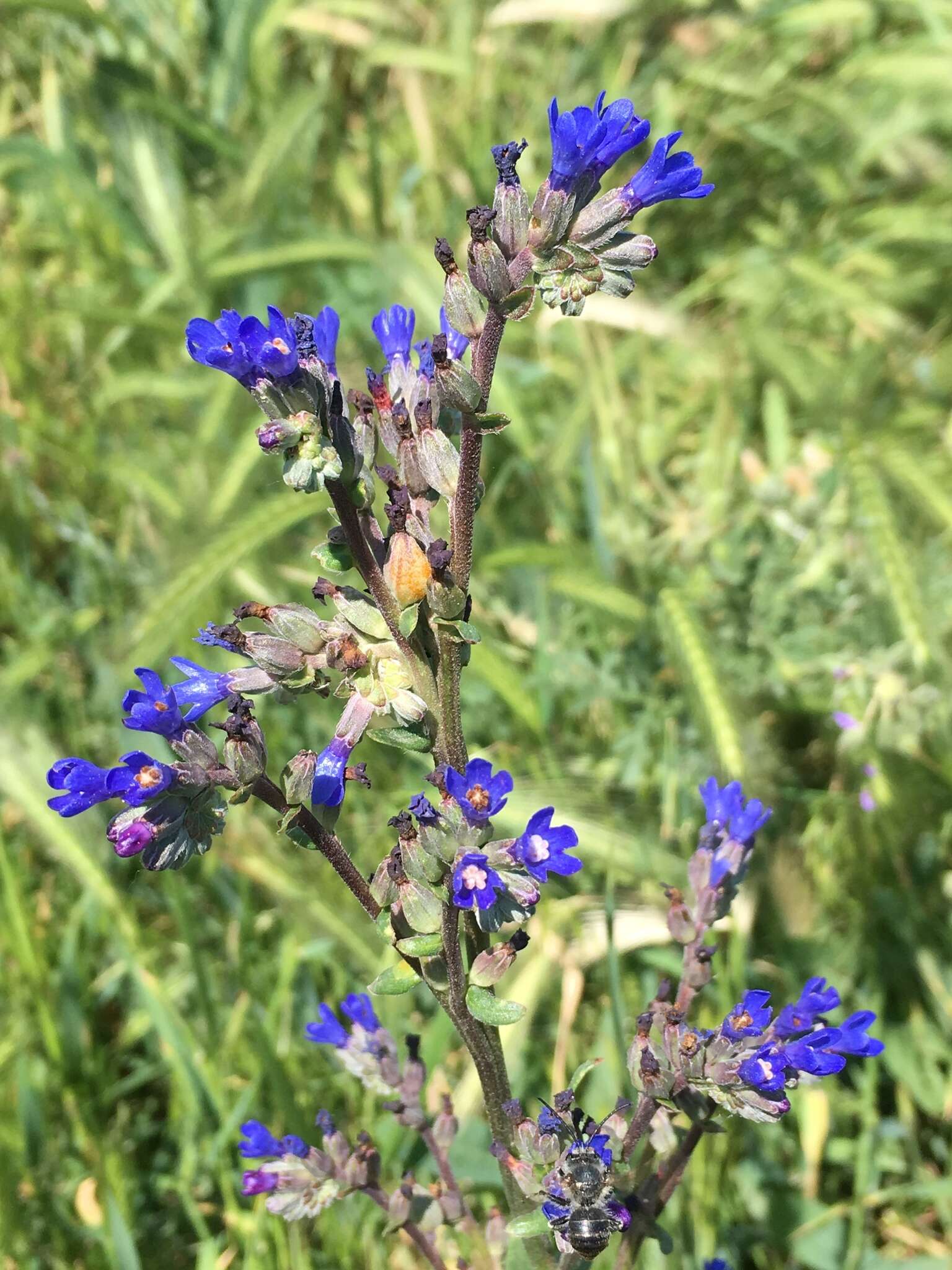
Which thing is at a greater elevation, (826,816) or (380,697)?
(826,816)

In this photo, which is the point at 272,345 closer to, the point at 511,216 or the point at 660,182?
the point at 511,216

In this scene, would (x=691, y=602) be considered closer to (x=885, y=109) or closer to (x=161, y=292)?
(x=161, y=292)

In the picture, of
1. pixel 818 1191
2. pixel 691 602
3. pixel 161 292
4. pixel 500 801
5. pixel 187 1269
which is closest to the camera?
pixel 500 801

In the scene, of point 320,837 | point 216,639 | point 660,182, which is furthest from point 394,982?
point 660,182

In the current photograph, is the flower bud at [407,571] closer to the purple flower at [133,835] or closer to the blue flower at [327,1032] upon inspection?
the purple flower at [133,835]

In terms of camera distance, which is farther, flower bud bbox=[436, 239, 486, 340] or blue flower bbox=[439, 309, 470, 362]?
blue flower bbox=[439, 309, 470, 362]

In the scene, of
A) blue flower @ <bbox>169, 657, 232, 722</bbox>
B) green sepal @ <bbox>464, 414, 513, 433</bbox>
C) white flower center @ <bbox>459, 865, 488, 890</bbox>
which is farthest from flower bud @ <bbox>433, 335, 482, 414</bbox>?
white flower center @ <bbox>459, 865, 488, 890</bbox>

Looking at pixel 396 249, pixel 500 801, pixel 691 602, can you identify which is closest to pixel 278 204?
pixel 396 249

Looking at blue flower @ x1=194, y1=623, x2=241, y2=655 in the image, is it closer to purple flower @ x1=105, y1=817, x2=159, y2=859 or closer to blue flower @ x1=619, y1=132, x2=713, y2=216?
purple flower @ x1=105, y1=817, x2=159, y2=859
